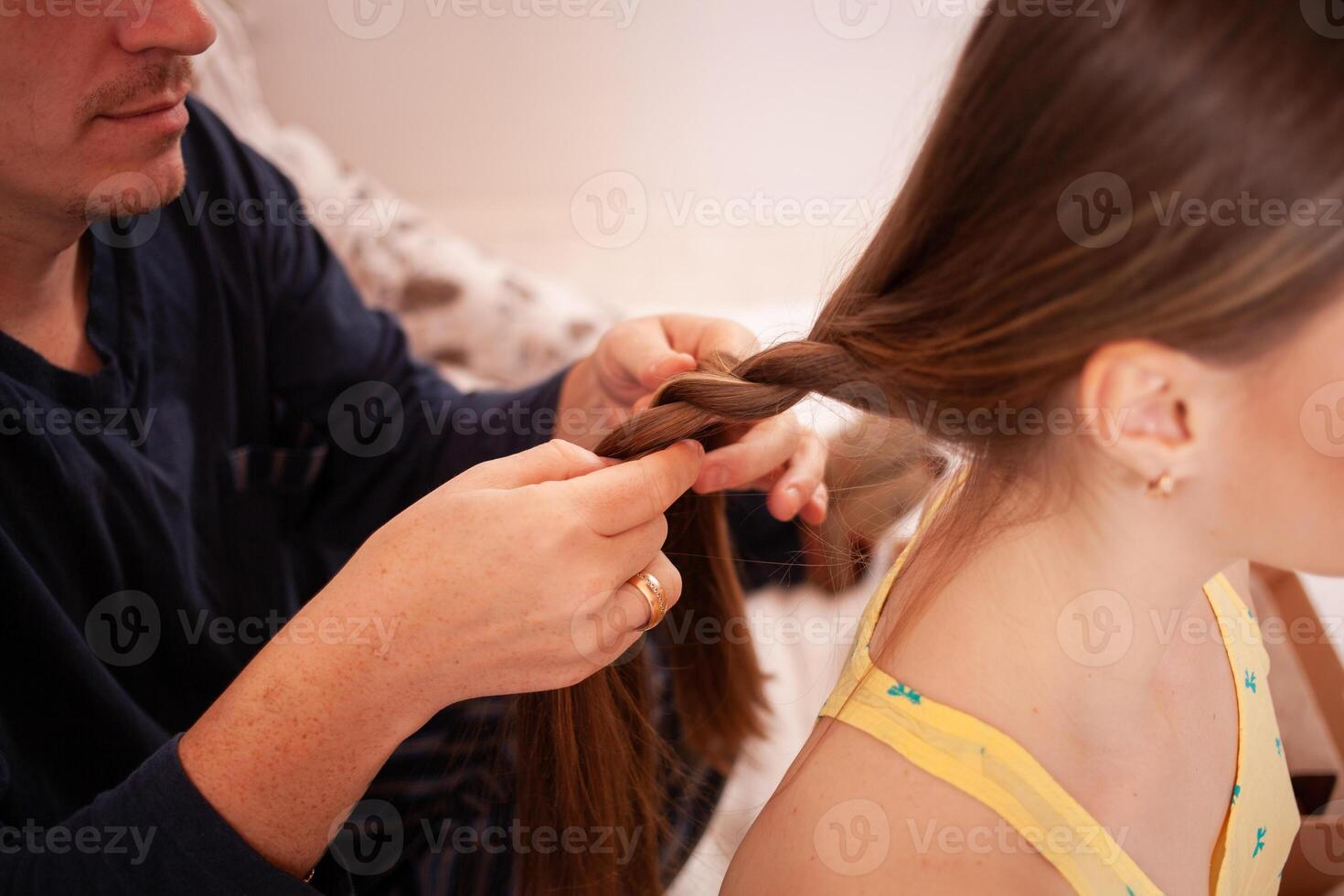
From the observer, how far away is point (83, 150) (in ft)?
2.34

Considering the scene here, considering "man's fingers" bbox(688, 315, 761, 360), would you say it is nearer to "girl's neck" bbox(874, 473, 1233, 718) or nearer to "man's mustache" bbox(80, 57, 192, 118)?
"girl's neck" bbox(874, 473, 1233, 718)

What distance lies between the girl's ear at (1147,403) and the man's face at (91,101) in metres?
0.68

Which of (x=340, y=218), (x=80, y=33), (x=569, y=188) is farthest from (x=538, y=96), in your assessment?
(x=80, y=33)

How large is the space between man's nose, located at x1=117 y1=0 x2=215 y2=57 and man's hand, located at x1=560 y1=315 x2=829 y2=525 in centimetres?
39

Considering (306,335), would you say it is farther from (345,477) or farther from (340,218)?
(340,218)

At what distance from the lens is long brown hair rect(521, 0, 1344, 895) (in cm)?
43

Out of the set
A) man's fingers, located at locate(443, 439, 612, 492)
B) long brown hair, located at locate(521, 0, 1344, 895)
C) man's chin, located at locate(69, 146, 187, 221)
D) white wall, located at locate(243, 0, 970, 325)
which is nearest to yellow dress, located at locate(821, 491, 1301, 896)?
long brown hair, located at locate(521, 0, 1344, 895)

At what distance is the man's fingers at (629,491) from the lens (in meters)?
0.55

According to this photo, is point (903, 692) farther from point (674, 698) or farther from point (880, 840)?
point (674, 698)

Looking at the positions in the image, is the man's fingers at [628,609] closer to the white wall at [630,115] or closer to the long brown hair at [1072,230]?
the long brown hair at [1072,230]

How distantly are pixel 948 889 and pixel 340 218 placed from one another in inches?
48.9

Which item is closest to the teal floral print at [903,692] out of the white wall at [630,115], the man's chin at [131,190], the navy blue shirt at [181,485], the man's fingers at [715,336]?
the man's fingers at [715,336]

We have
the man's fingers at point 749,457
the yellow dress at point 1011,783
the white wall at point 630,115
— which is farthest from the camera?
the white wall at point 630,115

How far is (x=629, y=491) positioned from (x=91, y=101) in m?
0.51
